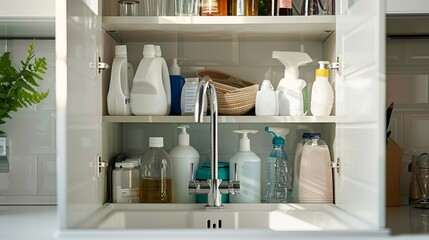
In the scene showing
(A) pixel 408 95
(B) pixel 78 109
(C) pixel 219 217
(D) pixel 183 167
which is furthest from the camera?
(A) pixel 408 95

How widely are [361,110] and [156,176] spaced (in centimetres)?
70

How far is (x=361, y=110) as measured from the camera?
5.37 feet

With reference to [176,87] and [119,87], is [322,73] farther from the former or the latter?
[119,87]

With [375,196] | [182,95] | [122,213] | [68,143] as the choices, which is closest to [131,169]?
[122,213]

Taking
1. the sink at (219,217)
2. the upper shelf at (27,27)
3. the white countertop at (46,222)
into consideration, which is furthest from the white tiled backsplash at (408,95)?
the upper shelf at (27,27)

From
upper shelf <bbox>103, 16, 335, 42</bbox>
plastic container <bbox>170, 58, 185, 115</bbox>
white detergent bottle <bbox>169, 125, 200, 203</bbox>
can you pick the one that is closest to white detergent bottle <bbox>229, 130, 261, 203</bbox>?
white detergent bottle <bbox>169, 125, 200, 203</bbox>

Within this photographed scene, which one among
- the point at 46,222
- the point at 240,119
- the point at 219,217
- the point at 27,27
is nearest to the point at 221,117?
the point at 240,119

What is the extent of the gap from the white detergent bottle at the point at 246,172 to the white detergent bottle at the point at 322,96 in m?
0.23

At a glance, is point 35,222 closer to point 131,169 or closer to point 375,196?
point 131,169

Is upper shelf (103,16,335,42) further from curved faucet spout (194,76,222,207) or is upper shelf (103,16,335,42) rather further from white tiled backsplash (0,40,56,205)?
white tiled backsplash (0,40,56,205)

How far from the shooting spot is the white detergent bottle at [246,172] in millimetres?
2012

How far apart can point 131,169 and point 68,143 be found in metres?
0.50

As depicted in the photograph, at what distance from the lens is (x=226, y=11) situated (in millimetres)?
1984

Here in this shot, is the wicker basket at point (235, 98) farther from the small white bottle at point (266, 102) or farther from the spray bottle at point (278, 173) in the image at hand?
the spray bottle at point (278, 173)
